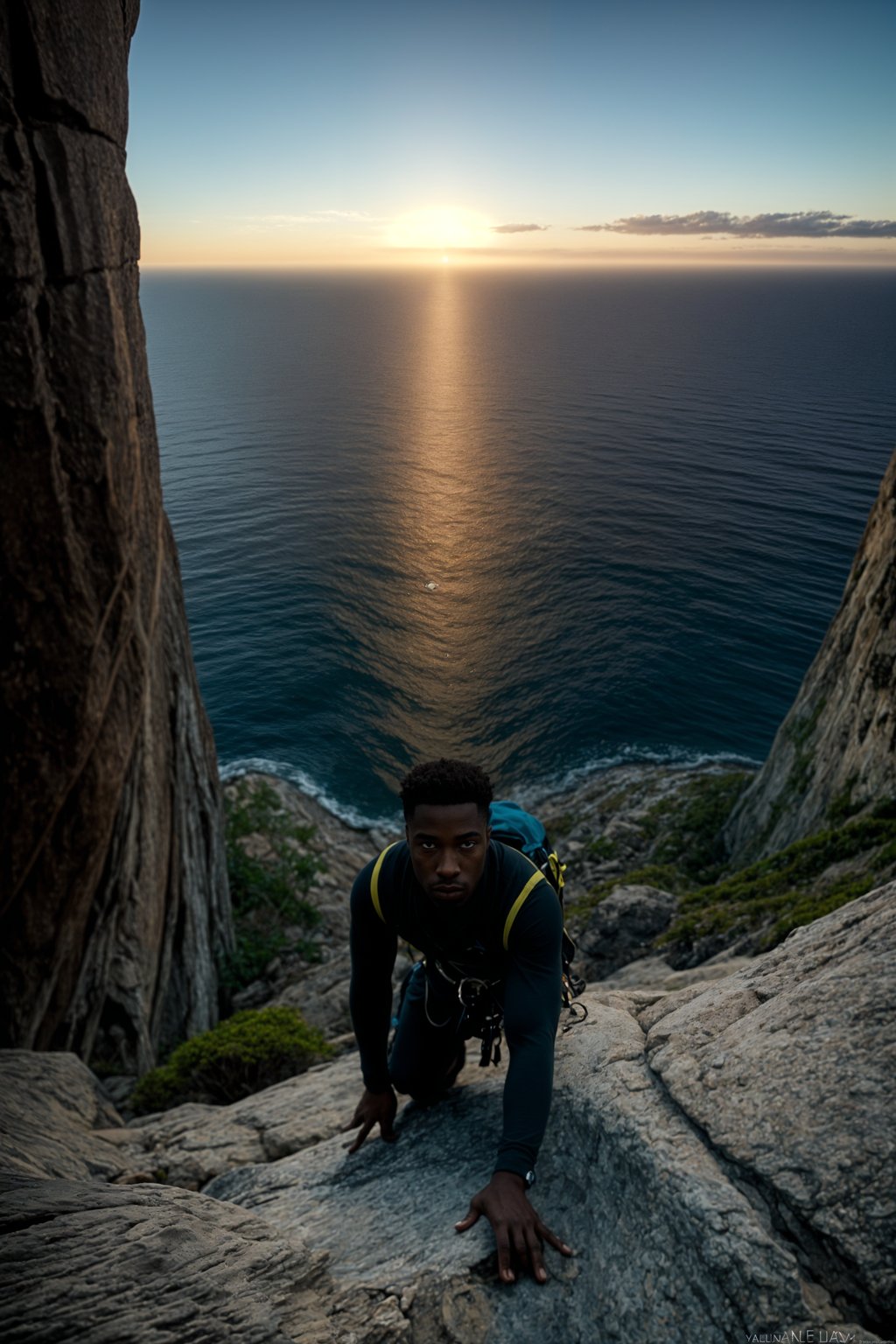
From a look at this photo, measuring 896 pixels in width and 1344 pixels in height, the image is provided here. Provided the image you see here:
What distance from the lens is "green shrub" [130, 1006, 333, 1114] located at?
973cm

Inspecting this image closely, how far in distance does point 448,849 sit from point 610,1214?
196 cm

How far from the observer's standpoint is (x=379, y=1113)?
529 centimetres

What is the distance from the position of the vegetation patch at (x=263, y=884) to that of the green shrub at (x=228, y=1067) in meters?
7.73

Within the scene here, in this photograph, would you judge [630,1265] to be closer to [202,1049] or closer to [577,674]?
[202,1049]

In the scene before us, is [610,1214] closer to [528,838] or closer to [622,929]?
[528,838]

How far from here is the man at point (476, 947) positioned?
12.8 feet

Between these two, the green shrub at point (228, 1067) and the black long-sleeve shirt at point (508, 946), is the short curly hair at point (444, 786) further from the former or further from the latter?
the green shrub at point (228, 1067)

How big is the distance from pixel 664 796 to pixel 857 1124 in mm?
27595

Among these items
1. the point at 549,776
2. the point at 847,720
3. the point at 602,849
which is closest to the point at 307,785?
the point at 549,776

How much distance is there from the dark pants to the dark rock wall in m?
4.46

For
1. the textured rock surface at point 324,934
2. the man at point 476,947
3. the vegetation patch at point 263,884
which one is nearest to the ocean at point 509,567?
the textured rock surface at point 324,934

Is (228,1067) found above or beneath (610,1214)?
beneath

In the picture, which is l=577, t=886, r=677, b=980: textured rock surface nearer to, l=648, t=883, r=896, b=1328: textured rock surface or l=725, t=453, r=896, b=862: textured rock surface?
l=725, t=453, r=896, b=862: textured rock surface

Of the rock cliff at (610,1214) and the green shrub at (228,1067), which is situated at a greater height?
the rock cliff at (610,1214)
